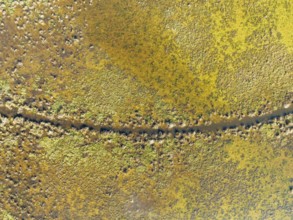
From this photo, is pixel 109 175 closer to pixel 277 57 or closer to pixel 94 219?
pixel 94 219

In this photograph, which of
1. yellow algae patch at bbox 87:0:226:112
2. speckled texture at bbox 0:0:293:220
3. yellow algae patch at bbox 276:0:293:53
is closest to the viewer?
speckled texture at bbox 0:0:293:220

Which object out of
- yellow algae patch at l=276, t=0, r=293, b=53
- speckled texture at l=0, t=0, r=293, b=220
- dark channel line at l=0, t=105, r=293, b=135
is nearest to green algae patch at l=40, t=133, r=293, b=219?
speckled texture at l=0, t=0, r=293, b=220

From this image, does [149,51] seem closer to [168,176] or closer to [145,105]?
[145,105]

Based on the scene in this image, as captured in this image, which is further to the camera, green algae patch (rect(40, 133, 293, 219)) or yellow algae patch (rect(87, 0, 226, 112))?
yellow algae patch (rect(87, 0, 226, 112))

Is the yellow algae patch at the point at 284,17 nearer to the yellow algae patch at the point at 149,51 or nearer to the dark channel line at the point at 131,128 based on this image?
the dark channel line at the point at 131,128

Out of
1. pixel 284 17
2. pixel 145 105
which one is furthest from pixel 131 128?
pixel 284 17

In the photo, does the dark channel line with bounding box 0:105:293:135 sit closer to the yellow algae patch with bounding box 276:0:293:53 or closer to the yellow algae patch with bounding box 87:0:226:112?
the yellow algae patch with bounding box 87:0:226:112

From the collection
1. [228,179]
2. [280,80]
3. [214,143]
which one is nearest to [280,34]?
[280,80]
